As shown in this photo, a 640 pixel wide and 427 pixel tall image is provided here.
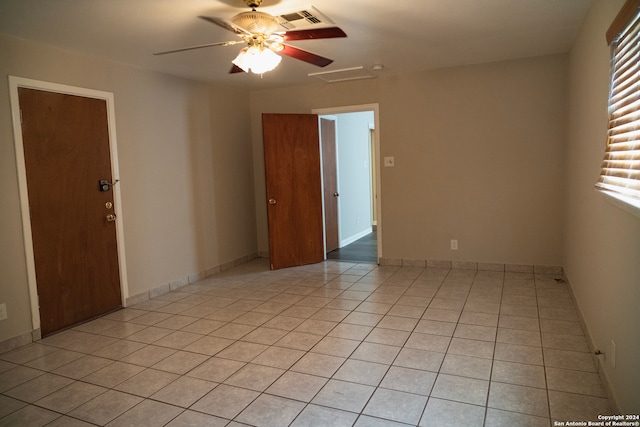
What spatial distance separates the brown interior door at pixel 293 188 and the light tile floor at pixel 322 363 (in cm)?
124

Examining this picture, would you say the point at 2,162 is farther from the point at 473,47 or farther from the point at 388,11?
the point at 473,47

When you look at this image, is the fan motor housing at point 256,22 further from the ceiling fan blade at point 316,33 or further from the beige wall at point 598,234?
the beige wall at point 598,234

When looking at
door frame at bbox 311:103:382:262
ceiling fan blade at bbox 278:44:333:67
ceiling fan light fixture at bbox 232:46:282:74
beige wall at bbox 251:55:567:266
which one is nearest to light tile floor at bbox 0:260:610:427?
beige wall at bbox 251:55:567:266

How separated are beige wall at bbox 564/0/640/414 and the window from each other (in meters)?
0.13

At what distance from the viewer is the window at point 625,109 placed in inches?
70.9

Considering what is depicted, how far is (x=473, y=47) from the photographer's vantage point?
3.98 m

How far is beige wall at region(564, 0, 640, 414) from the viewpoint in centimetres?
178

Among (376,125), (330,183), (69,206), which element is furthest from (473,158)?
(69,206)

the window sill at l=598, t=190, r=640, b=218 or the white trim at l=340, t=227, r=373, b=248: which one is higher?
the window sill at l=598, t=190, r=640, b=218

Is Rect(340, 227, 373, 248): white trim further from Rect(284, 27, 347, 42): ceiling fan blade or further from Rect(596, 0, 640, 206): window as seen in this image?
Rect(596, 0, 640, 206): window

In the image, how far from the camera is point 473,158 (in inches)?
189

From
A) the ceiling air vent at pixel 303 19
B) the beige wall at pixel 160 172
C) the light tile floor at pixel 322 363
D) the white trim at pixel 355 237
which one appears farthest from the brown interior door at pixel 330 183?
the ceiling air vent at pixel 303 19

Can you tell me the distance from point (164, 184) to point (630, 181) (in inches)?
162

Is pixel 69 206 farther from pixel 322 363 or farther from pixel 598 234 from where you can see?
pixel 598 234
